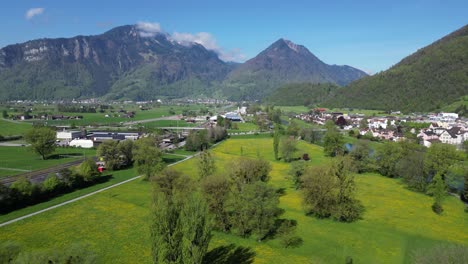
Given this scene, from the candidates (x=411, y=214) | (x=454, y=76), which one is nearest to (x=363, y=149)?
(x=411, y=214)

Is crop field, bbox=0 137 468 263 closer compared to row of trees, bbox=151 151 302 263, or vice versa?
row of trees, bbox=151 151 302 263

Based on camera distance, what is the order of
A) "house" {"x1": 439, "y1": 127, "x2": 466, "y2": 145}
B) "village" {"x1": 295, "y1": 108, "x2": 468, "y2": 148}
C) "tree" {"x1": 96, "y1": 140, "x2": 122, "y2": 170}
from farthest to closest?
"village" {"x1": 295, "y1": 108, "x2": 468, "y2": 148}, "house" {"x1": 439, "y1": 127, "x2": 466, "y2": 145}, "tree" {"x1": 96, "y1": 140, "x2": 122, "y2": 170}

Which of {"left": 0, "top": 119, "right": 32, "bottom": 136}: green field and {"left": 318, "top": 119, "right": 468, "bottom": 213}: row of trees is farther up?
{"left": 0, "top": 119, "right": 32, "bottom": 136}: green field

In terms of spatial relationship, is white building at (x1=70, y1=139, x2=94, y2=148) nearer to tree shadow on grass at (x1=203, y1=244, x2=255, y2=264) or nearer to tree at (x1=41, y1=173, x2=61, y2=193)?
tree at (x1=41, y1=173, x2=61, y2=193)

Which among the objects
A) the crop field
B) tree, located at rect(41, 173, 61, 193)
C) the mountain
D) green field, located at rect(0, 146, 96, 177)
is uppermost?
the mountain

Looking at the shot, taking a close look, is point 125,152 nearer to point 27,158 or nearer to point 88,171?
point 88,171

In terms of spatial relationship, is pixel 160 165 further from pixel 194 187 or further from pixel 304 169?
pixel 304 169

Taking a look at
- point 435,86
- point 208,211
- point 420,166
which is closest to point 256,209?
point 208,211

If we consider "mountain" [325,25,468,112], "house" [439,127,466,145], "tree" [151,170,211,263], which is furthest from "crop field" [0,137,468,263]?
"mountain" [325,25,468,112]
